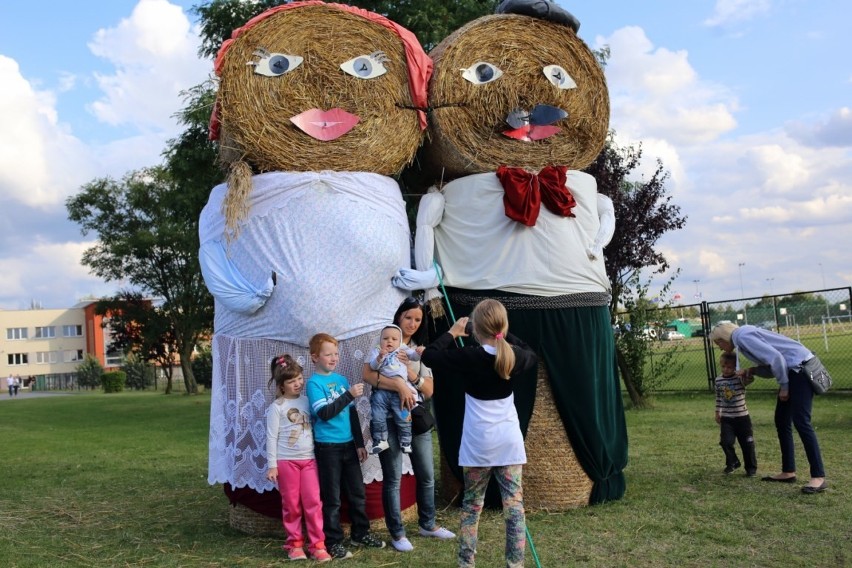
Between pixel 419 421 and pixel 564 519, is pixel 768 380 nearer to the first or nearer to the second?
pixel 564 519

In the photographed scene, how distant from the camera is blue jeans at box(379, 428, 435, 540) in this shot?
451 centimetres

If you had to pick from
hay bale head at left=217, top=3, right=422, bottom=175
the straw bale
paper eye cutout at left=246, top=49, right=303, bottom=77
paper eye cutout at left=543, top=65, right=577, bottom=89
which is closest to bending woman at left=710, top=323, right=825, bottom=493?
the straw bale

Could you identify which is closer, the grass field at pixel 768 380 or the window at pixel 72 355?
the grass field at pixel 768 380

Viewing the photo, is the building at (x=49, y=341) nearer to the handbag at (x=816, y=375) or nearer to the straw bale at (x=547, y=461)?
the straw bale at (x=547, y=461)

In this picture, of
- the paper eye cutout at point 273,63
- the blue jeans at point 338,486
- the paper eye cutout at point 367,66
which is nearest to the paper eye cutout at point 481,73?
the paper eye cutout at point 367,66

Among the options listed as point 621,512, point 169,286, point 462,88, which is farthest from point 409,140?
point 169,286

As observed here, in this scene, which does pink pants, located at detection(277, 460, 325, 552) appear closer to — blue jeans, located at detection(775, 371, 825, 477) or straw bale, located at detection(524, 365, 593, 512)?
straw bale, located at detection(524, 365, 593, 512)

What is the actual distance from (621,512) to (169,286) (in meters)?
24.4

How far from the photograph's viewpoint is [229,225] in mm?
4863

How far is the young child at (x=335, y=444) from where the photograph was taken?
437cm

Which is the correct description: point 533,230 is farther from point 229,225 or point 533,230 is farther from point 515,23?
point 229,225

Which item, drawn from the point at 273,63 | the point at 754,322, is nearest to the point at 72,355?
the point at 754,322

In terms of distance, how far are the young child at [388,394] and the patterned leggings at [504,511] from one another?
28.2 inches

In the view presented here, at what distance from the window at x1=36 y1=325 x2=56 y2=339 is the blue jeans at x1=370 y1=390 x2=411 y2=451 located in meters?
68.1
